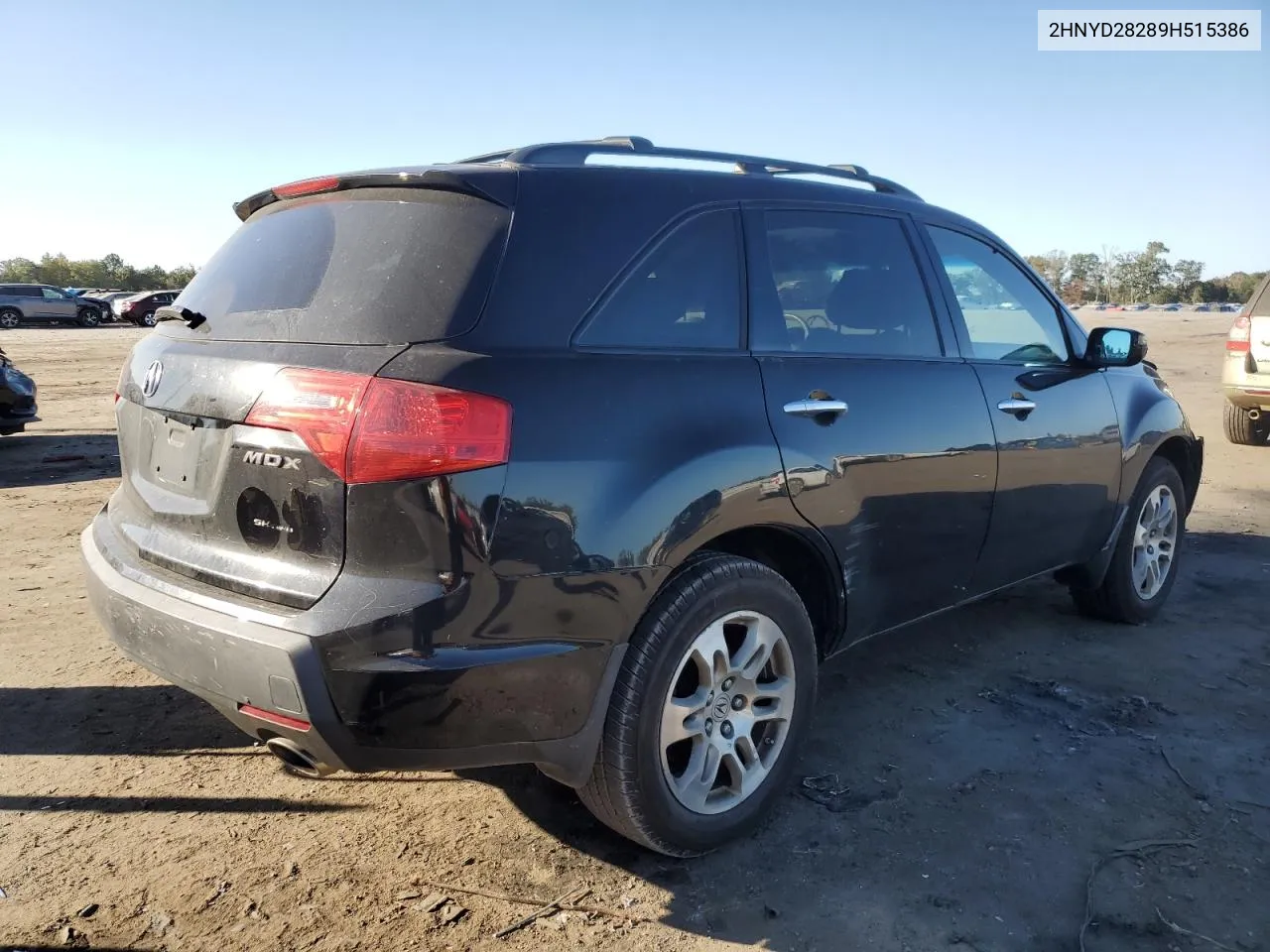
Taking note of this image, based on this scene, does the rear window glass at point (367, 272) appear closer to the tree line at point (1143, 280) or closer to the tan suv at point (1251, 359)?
the tan suv at point (1251, 359)

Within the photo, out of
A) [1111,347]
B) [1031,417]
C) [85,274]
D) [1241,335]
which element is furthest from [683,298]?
[85,274]

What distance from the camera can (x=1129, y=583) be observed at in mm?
4707

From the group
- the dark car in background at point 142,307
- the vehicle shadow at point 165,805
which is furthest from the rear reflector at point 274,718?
the dark car in background at point 142,307

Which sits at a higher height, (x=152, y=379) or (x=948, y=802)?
(x=152, y=379)

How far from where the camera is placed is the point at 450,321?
2.34 meters

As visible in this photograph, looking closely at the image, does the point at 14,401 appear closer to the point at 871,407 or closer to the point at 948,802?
the point at 871,407

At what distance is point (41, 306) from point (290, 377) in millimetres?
40794

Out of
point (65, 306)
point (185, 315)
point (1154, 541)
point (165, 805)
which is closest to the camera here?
point (185, 315)

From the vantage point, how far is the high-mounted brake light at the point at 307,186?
2812 mm

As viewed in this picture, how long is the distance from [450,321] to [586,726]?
1.04 m

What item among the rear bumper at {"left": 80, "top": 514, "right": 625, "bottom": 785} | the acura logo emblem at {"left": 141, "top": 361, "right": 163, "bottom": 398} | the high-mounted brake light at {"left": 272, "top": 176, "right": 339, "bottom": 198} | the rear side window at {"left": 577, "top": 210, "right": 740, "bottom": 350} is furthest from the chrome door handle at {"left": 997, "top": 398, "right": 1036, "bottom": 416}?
the acura logo emblem at {"left": 141, "top": 361, "right": 163, "bottom": 398}

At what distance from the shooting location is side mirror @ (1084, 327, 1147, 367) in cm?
429

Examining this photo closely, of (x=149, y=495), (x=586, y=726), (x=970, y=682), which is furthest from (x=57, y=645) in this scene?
(x=970, y=682)

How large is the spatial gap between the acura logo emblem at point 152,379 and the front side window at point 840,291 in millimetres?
1677
